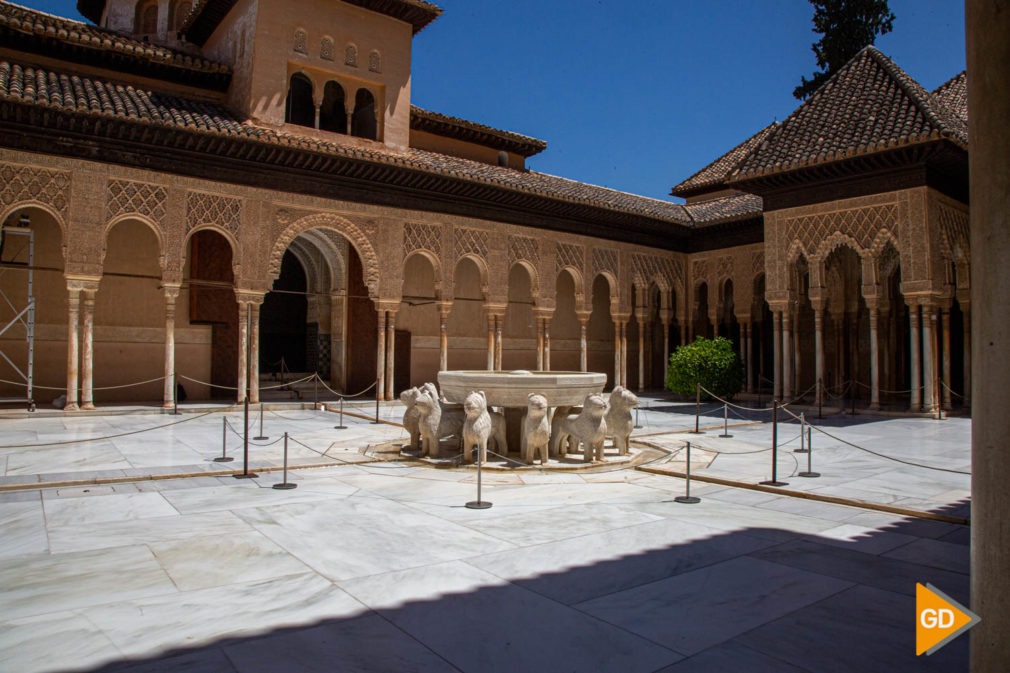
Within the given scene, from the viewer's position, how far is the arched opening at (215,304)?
16.0 metres

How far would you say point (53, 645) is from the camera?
270 centimetres

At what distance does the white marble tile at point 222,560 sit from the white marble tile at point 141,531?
0.15 metres

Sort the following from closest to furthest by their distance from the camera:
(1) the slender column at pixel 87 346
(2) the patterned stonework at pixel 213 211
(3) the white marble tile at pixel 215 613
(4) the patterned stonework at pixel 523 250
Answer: (3) the white marble tile at pixel 215 613 → (1) the slender column at pixel 87 346 → (2) the patterned stonework at pixel 213 211 → (4) the patterned stonework at pixel 523 250

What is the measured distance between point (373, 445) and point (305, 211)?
25.3ft

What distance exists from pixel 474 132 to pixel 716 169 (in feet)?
31.6

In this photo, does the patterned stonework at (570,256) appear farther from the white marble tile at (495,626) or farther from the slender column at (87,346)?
the white marble tile at (495,626)

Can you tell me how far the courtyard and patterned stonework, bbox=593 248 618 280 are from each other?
42.5 ft

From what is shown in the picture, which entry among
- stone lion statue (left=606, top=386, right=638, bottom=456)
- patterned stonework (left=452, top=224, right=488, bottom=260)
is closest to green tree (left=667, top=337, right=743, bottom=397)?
patterned stonework (left=452, top=224, right=488, bottom=260)

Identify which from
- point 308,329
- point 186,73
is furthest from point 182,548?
point 308,329

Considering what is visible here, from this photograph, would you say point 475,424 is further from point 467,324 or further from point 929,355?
point 467,324

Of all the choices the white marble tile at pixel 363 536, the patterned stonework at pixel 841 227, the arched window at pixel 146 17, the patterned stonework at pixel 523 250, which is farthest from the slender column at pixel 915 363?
the arched window at pixel 146 17

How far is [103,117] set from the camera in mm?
11969

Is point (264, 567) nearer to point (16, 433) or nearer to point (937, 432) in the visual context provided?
point (16, 433)

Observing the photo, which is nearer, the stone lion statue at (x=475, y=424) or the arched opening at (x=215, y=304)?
the stone lion statue at (x=475, y=424)
